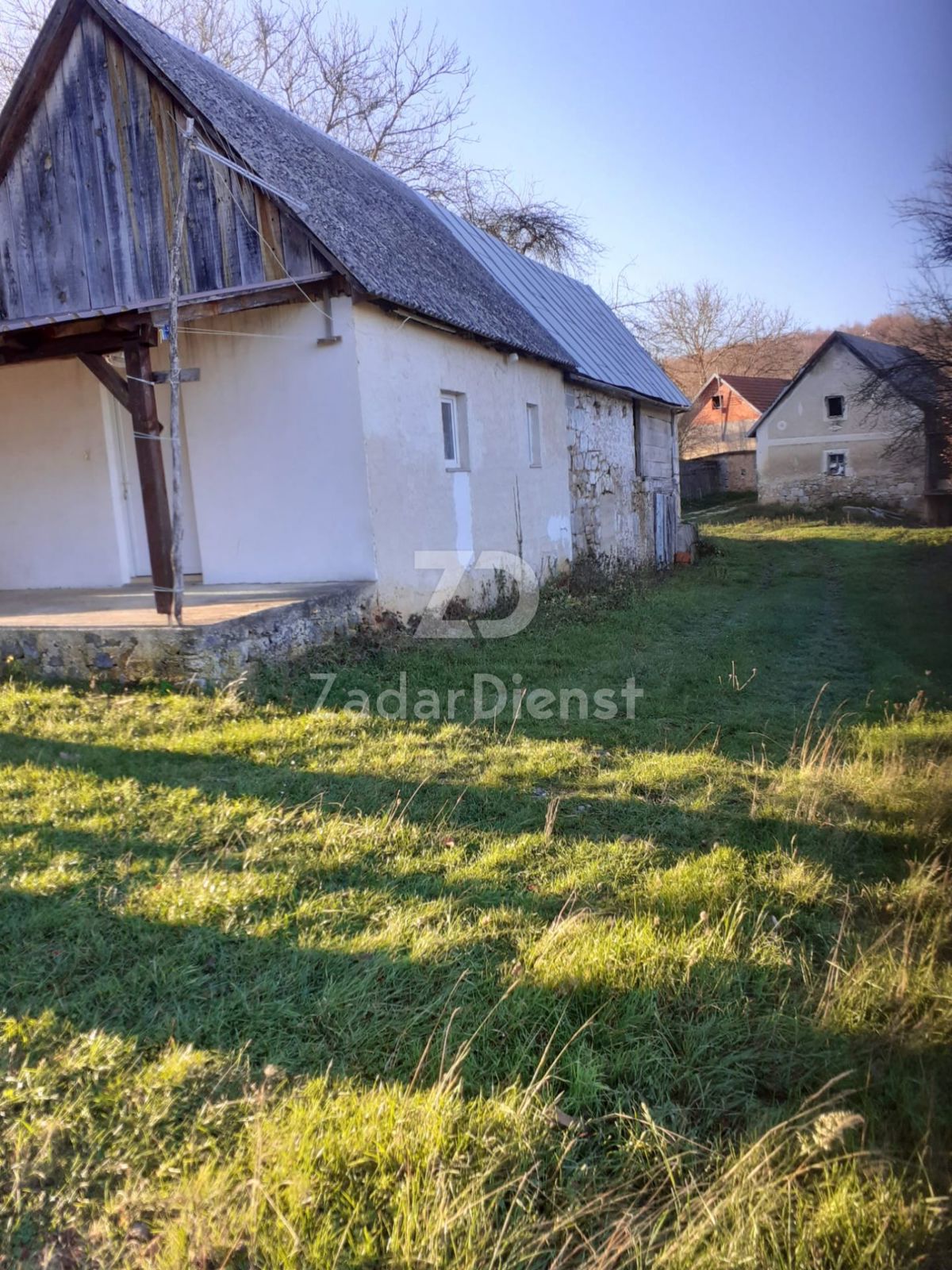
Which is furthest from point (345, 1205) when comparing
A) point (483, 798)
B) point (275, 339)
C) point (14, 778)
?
point (275, 339)

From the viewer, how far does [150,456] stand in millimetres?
6762

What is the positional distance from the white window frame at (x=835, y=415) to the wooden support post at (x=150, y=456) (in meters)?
28.7

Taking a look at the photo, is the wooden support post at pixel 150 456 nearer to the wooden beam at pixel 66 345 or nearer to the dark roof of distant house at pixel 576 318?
the wooden beam at pixel 66 345

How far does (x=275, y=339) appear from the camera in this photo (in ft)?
26.0

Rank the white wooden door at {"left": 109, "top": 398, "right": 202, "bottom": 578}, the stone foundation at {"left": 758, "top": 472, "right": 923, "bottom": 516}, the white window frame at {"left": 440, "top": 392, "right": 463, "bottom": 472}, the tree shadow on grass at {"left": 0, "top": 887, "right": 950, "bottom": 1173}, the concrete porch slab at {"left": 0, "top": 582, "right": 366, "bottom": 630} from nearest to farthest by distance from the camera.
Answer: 1. the tree shadow on grass at {"left": 0, "top": 887, "right": 950, "bottom": 1173}
2. the concrete porch slab at {"left": 0, "top": 582, "right": 366, "bottom": 630}
3. the white wooden door at {"left": 109, "top": 398, "right": 202, "bottom": 578}
4. the white window frame at {"left": 440, "top": 392, "right": 463, "bottom": 472}
5. the stone foundation at {"left": 758, "top": 472, "right": 923, "bottom": 516}

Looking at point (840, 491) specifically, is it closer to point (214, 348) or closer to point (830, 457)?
point (830, 457)

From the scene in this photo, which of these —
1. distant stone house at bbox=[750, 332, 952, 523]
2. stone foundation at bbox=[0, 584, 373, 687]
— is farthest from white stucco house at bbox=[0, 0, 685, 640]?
distant stone house at bbox=[750, 332, 952, 523]

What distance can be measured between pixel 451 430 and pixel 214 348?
302 cm

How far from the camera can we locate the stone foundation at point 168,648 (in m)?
6.01

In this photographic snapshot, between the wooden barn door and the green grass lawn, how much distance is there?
1202cm

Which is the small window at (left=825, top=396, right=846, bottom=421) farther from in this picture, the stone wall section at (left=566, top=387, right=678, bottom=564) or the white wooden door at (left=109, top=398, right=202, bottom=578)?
the white wooden door at (left=109, top=398, right=202, bottom=578)

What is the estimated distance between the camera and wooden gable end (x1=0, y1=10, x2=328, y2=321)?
745cm

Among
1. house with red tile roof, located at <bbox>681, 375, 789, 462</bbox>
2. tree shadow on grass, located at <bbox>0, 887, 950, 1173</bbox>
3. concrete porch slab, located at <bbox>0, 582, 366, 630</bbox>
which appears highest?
house with red tile roof, located at <bbox>681, 375, 789, 462</bbox>

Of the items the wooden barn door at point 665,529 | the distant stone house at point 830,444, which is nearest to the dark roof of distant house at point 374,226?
the wooden barn door at point 665,529
